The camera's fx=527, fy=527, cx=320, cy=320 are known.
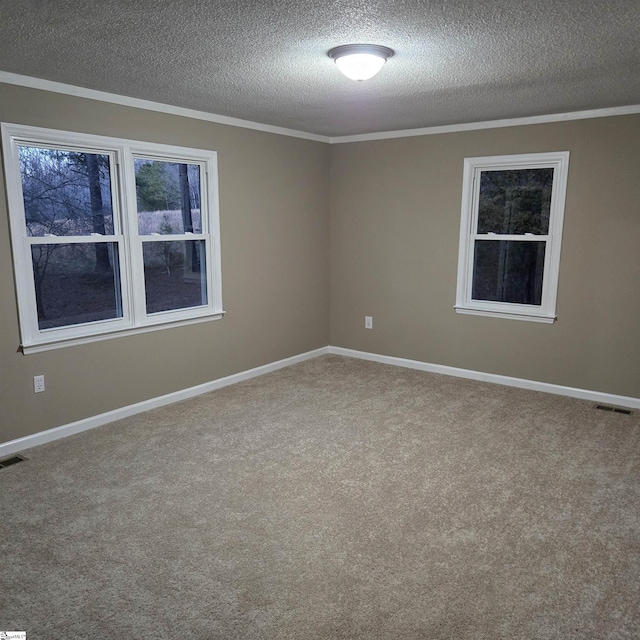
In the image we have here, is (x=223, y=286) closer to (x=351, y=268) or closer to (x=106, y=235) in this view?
(x=106, y=235)

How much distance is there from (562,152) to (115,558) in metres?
4.28

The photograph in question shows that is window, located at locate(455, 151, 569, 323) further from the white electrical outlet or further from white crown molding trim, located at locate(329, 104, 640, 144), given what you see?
the white electrical outlet

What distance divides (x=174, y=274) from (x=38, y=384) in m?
1.37

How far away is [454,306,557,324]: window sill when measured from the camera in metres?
4.59

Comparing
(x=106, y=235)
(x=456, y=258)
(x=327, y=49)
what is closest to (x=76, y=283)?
(x=106, y=235)

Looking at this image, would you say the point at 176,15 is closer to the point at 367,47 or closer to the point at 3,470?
the point at 367,47

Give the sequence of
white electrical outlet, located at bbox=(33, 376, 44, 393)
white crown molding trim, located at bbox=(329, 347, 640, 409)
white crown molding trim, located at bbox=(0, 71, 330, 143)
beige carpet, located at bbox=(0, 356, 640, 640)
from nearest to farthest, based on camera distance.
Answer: beige carpet, located at bbox=(0, 356, 640, 640) < white crown molding trim, located at bbox=(0, 71, 330, 143) < white electrical outlet, located at bbox=(33, 376, 44, 393) < white crown molding trim, located at bbox=(329, 347, 640, 409)

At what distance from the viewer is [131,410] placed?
4098 mm

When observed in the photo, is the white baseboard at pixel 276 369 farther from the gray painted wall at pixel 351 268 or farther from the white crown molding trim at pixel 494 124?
the white crown molding trim at pixel 494 124

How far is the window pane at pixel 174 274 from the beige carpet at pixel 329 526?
906 mm

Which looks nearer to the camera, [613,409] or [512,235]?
[613,409]

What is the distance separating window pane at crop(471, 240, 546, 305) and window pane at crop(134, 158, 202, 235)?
2.62 m

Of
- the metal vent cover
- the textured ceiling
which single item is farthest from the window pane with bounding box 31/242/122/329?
the textured ceiling

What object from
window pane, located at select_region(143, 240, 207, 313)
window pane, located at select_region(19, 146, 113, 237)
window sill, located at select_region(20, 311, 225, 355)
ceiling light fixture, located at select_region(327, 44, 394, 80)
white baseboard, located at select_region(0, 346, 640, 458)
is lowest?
white baseboard, located at select_region(0, 346, 640, 458)
